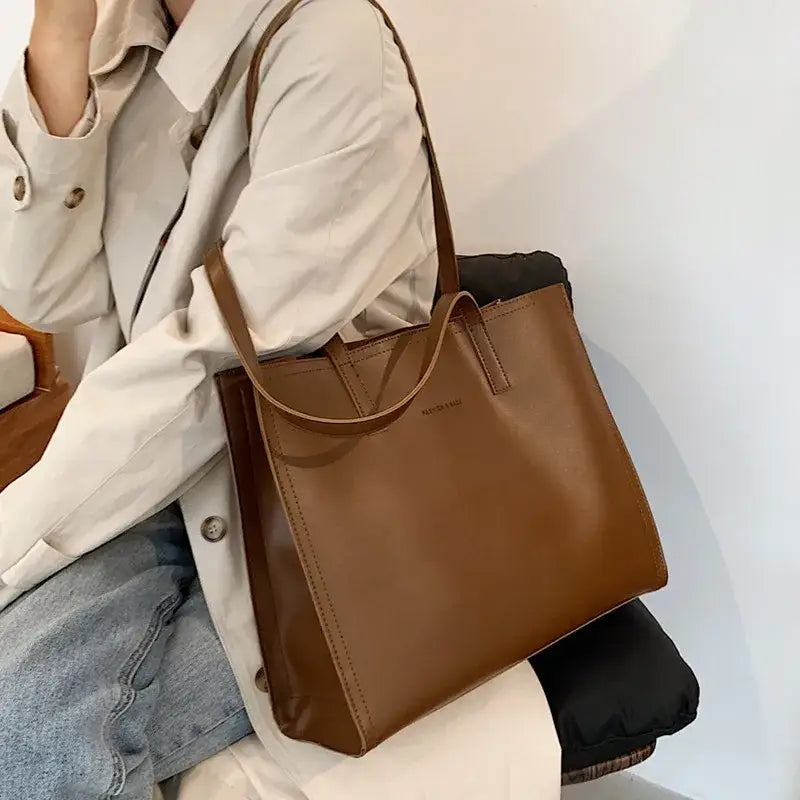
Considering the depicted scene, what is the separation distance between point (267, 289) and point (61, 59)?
0.29 m

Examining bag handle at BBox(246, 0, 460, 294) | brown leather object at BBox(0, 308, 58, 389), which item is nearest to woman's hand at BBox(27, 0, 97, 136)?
bag handle at BBox(246, 0, 460, 294)

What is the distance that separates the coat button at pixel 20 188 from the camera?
0.82 metres

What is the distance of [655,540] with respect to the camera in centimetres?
87

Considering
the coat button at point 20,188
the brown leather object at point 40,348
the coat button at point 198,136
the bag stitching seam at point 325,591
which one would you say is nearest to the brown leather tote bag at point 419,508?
the bag stitching seam at point 325,591

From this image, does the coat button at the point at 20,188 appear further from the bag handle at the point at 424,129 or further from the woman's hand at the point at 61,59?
the bag handle at the point at 424,129

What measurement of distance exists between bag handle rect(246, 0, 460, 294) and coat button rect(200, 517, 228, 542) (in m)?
0.29

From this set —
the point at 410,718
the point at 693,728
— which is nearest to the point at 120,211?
the point at 410,718

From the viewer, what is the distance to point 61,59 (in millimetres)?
804

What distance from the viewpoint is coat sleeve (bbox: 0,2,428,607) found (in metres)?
0.73

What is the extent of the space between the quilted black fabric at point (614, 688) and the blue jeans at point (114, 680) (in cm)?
29

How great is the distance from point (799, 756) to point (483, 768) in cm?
63

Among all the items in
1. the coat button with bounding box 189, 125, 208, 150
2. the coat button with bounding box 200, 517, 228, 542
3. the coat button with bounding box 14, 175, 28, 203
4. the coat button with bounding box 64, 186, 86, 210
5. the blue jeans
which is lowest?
the blue jeans

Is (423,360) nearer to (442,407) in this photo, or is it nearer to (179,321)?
(442,407)

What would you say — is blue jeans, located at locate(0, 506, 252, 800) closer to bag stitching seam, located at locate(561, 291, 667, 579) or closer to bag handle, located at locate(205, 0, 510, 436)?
bag handle, located at locate(205, 0, 510, 436)
